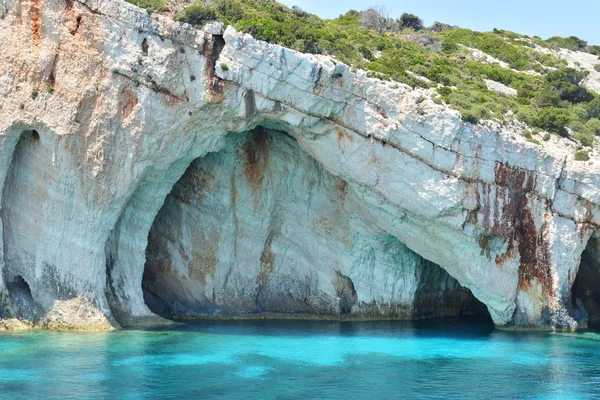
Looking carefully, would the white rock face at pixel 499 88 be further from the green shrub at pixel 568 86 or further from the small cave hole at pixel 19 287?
the small cave hole at pixel 19 287

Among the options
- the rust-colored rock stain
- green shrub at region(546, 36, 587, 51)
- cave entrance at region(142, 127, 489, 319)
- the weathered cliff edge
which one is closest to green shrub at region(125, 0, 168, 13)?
the weathered cliff edge

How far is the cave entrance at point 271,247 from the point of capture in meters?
31.6

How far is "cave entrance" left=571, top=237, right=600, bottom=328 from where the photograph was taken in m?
30.9

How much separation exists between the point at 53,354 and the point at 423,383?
1096 cm

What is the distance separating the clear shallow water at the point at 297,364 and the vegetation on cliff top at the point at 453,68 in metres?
8.95

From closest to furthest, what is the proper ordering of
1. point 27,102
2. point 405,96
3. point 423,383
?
point 423,383, point 27,102, point 405,96

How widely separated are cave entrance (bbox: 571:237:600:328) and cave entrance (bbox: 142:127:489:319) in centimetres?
636

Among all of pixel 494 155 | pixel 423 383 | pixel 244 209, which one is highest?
pixel 494 155

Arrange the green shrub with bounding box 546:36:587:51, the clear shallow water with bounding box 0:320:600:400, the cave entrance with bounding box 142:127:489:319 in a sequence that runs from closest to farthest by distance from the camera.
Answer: the clear shallow water with bounding box 0:320:600:400, the cave entrance with bounding box 142:127:489:319, the green shrub with bounding box 546:36:587:51

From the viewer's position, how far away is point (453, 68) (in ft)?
125

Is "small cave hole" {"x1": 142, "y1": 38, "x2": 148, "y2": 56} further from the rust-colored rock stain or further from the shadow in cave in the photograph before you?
the shadow in cave

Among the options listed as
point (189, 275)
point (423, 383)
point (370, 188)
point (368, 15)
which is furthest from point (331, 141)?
point (368, 15)

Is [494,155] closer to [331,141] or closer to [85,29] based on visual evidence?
[331,141]

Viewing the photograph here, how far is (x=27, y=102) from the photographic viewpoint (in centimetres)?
2661
